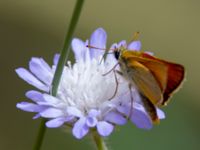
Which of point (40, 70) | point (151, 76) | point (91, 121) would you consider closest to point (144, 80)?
point (151, 76)

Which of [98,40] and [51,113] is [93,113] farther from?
[98,40]

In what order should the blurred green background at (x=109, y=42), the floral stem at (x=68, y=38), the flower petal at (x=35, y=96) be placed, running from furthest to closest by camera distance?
1. the blurred green background at (x=109, y=42)
2. the flower petal at (x=35, y=96)
3. the floral stem at (x=68, y=38)

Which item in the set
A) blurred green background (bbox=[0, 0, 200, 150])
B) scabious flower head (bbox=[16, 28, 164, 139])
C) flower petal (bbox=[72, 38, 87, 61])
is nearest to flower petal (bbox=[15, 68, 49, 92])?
scabious flower head (bbox=[16, 28, 164, 139])

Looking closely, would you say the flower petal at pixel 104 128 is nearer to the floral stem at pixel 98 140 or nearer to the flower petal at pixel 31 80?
the floral stem at pixel 98 140

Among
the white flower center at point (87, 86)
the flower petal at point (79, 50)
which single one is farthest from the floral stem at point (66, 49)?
the flower petal at point (79, 50)

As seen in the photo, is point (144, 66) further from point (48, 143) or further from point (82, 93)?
point (48, 143)
